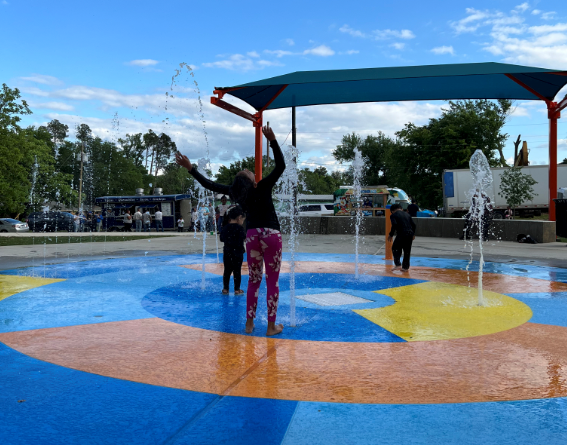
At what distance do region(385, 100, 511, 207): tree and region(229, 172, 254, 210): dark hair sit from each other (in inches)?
1470

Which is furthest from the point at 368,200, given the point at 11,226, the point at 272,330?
the point at 272,330

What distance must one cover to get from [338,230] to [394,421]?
71.3 ft

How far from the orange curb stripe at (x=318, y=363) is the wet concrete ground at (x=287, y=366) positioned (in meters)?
0.02

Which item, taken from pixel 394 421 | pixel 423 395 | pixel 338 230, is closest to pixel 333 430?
pixel 394 421

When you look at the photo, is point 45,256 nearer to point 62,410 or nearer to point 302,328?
point 302,328

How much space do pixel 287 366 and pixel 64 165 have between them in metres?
80.0

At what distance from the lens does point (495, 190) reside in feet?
105

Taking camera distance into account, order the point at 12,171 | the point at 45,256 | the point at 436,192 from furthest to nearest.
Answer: the point at 436,192, the point at 12,171, the point at 45,256

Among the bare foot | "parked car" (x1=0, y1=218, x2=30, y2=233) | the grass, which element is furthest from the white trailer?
"parked car" (x1=0, y1=218, x2=30, y2=233)

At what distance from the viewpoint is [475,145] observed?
39312 mm

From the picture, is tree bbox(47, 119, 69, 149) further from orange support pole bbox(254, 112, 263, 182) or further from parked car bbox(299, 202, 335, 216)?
orange support pole bbox(254, 112, 263, 182)

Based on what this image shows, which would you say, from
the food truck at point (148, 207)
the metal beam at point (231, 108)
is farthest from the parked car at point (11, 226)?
the metal beam at point (231, 108)

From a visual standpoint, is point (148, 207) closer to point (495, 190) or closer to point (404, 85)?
point (495, 190)

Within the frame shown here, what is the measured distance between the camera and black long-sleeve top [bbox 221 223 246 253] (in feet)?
22.7
